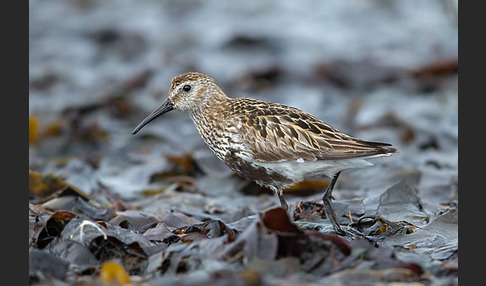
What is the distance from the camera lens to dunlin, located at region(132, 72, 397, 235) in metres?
4.28

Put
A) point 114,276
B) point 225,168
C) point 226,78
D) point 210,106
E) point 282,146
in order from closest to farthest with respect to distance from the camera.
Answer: point 114,276
point 282,146
point 210,106
point 225,168
point 226,78

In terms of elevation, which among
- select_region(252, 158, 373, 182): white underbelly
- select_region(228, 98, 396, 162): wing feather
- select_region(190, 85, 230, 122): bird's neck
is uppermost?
select_region(190, 85, 230, 122): bird's neck

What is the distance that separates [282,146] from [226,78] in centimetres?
533

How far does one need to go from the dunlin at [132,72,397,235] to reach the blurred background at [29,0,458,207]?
1.09 meters

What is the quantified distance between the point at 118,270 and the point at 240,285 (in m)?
0.66

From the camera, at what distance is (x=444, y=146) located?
7.11 metres

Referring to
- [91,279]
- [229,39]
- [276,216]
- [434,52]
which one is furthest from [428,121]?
[91,279]

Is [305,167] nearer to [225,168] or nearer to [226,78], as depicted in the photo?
[225,168]

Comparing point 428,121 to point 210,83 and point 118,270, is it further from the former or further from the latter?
point 118,270

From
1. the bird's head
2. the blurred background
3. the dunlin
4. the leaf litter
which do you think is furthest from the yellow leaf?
the blurred background

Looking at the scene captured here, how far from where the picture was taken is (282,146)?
4.37m

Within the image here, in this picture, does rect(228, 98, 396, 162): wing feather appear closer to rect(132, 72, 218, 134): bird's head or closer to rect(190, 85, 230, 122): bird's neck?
rect(190, 85, 230, 122): bird's neck

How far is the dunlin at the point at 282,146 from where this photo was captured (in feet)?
14.0

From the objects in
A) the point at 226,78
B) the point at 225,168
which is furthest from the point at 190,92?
the point at 226,78
